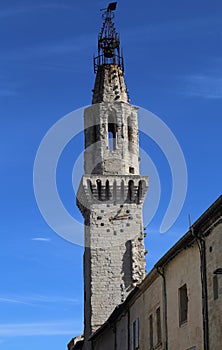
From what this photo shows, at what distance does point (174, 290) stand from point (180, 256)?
1.36 m

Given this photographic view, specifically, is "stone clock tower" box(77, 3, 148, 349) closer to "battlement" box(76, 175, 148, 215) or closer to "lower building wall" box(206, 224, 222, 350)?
"battlement" box(76, 175, 148, 215)

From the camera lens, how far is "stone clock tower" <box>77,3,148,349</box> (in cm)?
4566

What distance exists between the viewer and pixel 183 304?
72.9 feet

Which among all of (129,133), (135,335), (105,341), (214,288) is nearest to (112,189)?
(129,133)

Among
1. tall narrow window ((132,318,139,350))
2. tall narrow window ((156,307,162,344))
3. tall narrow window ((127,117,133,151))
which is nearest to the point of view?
tall narrow window ((156,307,162,344))

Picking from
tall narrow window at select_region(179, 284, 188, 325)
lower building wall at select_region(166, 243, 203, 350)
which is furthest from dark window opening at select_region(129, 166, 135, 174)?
tall narrow window at select_region(179, 284, 188, 325)

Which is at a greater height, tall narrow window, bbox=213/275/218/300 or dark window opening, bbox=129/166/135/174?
dark window opening, bbox=129/166/135/174

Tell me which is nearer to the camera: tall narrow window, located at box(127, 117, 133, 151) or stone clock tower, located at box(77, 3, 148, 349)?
stone clock tower, located at box(77, 3, 148, 349)

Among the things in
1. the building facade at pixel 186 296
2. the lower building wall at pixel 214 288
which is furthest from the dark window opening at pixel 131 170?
the lower building wall at pixel 214 288

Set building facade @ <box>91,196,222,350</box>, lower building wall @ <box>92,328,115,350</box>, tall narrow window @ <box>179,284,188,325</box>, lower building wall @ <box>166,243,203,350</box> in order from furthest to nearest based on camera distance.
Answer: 1. lower building wall @ <box>92,328,115,350</box>
2. tall narrow window @ <box>179,284,188,325</box>
3. lower building wall @ <box>166,243,203,350</box>
4. building facade @ <box>91,196,222,350</box>

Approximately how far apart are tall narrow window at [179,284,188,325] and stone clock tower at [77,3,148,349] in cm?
2310

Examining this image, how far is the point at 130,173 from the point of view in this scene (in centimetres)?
4903

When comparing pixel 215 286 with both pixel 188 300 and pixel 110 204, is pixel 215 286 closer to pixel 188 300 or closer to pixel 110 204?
pixel 188 300

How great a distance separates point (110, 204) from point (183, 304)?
25575 millimetres
